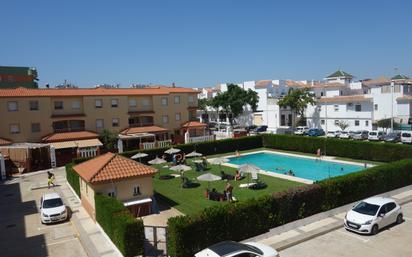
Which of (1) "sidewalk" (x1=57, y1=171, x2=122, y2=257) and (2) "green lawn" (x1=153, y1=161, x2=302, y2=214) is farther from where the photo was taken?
(2) "green lawn" (x1=153, y1=161, x2=302, y2=214)

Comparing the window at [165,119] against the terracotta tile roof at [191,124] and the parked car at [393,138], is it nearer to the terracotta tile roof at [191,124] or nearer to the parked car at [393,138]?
the terracotta tile roof at [191,124]

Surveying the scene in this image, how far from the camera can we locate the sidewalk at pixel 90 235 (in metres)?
16.5

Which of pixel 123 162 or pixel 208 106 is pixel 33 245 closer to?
pixel 123 162

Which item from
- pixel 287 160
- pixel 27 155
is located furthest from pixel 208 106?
pixel 27 155

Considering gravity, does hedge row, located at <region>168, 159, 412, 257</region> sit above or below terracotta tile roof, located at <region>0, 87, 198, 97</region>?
below

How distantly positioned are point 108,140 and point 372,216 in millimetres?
35145

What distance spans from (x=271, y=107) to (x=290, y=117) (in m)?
4.70

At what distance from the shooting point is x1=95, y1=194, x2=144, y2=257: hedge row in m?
15.2

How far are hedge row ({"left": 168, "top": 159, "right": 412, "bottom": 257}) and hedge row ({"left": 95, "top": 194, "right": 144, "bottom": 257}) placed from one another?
4.70ft

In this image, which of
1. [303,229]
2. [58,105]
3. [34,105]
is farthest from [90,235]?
[58,105]

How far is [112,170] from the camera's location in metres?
21.5

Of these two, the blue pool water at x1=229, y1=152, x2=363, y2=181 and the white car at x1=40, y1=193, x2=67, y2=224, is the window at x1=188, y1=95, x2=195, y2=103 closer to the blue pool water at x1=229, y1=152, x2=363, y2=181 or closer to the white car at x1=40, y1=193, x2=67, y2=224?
the blue pool water at x1=229, y1=152, x2=363, y2=181

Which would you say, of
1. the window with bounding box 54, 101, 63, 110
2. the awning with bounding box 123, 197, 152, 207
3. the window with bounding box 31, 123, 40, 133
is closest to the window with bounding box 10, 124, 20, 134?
the window with bounding box 31, 123, 40, 133

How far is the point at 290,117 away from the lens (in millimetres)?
74500
